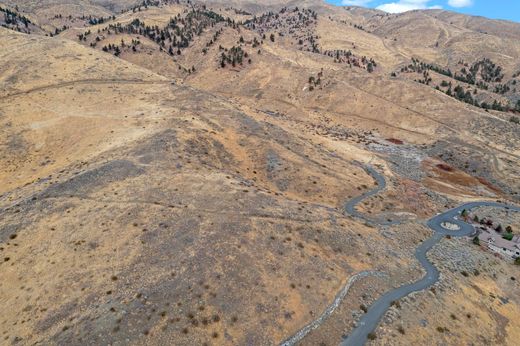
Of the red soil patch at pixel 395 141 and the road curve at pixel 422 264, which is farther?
the red soil patch at pixel 395 141

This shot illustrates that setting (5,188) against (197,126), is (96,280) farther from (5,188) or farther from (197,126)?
(197,126)

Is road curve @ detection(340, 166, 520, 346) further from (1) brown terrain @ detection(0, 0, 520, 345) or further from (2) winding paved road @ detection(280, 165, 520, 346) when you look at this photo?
(1) brown terrain @ detection(0, 0, 520, 345)

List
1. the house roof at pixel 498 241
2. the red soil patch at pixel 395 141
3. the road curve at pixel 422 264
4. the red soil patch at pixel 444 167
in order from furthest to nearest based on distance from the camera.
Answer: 1. the red soil patch at pixel 395 141
2. the red soil patch at pixel 444 167
3. the house roof at pixel 498 241
4. the road curve at pixel 422 264

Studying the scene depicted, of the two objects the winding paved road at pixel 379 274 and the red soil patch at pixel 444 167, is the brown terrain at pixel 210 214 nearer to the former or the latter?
the winding paved road at pixel 379 274

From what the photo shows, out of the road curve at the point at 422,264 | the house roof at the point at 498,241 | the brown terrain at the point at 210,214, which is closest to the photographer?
the brown terrain at the point at 210,214

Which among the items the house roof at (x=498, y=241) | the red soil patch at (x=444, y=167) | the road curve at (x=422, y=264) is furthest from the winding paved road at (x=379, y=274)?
the red soil patch at (x=444, y=167)

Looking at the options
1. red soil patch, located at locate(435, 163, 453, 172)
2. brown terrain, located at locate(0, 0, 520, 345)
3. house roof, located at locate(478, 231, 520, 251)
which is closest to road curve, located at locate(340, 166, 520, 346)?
brown terrain, located at locate(0, 0, 520, 345)
